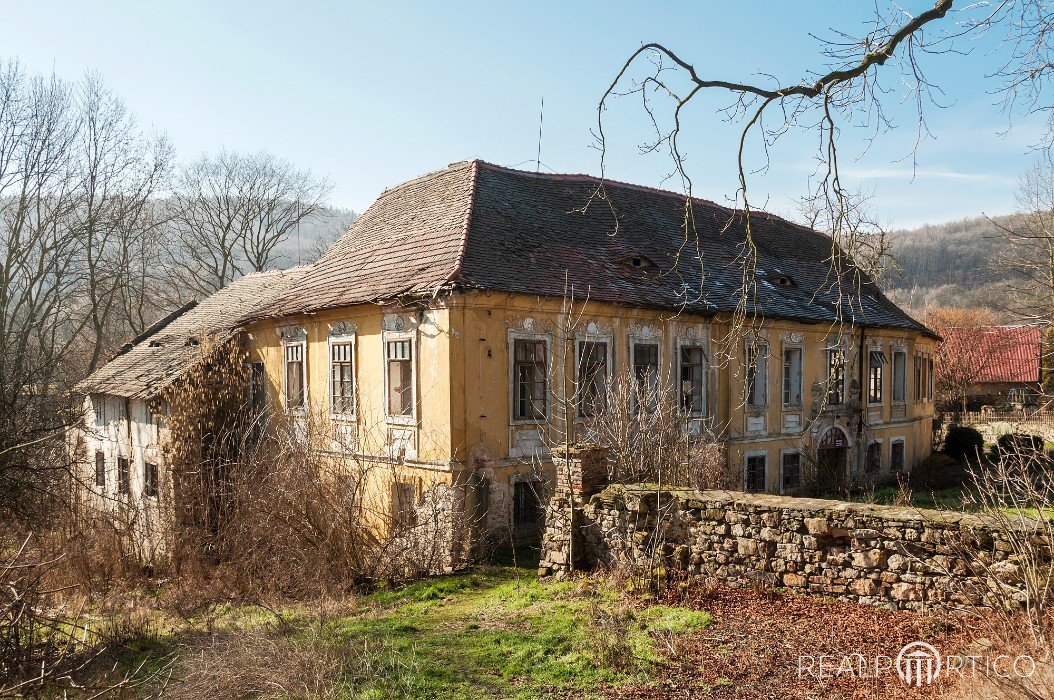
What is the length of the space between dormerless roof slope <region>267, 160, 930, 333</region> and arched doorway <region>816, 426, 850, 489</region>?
340 cm

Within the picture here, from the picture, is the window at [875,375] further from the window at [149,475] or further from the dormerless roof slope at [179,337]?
the window at [149,475]

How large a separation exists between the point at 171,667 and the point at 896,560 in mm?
7598

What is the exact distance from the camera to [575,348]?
594 inches

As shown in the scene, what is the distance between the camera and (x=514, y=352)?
14328 millimetres

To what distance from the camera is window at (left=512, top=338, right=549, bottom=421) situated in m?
14.3

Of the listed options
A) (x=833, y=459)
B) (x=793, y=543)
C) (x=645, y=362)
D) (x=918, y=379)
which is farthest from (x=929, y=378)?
(x=793, y=543)

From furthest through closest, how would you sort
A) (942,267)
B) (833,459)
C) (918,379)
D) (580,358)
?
(942,267) → (918,379) → (833,459) → (580,358)

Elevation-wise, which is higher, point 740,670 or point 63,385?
point 63,385

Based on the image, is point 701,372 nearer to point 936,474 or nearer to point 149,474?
point 936,474

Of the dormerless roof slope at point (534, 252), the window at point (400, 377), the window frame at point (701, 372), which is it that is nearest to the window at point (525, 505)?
the window at point (400, 377)

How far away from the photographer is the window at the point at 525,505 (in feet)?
46.5

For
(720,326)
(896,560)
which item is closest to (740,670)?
(896,560)

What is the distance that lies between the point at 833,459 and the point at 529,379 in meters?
11.6

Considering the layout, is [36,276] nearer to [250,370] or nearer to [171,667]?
[250,370]
